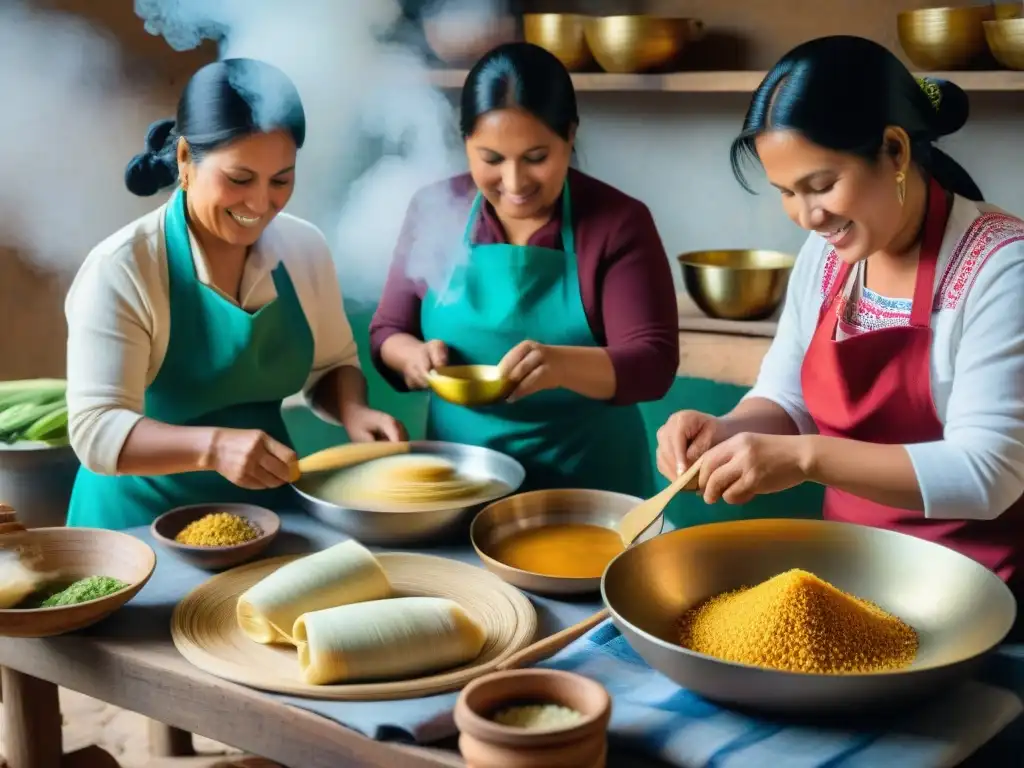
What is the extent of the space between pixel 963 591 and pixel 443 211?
4.11ft

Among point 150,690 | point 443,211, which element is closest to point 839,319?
point 443,211

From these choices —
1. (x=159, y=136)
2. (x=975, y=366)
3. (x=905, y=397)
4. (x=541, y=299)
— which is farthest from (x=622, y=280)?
(x=159, y=136)

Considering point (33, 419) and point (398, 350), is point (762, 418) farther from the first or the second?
point (33, 419)

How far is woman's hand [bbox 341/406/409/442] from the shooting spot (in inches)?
72.4

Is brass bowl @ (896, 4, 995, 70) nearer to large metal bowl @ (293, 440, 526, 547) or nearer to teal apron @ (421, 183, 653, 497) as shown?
teal apron @ (421, 183, 653, 497)

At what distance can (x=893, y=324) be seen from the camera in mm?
1460

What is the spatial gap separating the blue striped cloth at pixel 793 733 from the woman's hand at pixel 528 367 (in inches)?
28.1

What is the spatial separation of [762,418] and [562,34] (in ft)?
4.85

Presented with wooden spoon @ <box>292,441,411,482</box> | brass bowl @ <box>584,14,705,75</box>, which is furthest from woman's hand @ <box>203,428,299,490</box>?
brass bowl @ <box>584,14,705,75</box>

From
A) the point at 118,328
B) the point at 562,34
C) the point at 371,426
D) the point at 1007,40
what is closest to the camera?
the point at 118,328

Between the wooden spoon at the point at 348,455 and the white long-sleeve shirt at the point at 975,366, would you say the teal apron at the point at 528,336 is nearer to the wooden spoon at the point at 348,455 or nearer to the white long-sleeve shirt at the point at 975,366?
the wooden spoon at the point at 348,455

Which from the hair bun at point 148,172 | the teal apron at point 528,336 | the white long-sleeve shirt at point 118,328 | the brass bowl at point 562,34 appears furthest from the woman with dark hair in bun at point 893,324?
the brass bowl at point 562,34

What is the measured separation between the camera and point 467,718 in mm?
922

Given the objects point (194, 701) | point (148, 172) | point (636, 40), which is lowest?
point (194, 701)
